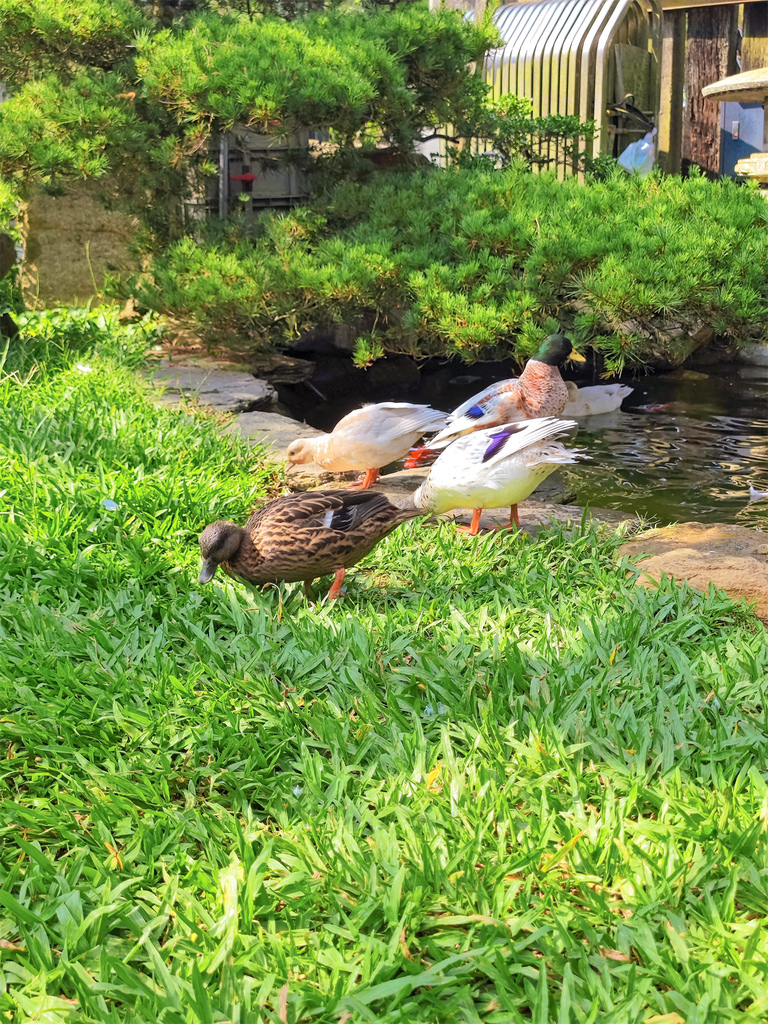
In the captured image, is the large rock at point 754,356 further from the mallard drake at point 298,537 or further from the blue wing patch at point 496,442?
the mallard drake at point 298,537

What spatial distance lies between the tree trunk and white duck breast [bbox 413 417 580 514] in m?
9.71

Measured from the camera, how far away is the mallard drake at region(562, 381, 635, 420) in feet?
20.4

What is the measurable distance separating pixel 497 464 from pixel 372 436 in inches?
38.2

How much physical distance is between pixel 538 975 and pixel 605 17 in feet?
34.3

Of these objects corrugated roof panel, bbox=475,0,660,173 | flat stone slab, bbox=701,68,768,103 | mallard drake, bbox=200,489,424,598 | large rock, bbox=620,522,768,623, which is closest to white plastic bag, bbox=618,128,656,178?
corrugated roof panel, bbox=475,0,660,173

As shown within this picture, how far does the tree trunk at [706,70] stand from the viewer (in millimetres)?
11570

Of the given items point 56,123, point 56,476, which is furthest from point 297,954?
point 56,123

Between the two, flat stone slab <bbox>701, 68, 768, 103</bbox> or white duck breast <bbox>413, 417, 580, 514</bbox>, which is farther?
flat stone slab <bbox>701, 68, 768, 103</bbox>

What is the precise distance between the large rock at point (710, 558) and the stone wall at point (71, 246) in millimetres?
5130

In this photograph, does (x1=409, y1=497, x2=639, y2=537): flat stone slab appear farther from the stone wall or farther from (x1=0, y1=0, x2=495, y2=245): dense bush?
the stone wall

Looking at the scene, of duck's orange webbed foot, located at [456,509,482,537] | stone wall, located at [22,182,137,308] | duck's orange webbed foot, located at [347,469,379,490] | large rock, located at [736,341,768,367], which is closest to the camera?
duck's orange webbed foot, located at [456,509,482,537]

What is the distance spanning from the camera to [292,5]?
8.73 meters

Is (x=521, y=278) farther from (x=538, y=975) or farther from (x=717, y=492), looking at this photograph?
(x=538, y=975)

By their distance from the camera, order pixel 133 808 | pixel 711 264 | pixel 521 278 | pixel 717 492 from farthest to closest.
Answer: pixel 521 278 → pixel 711 264 → pixel 717 492 → pixel 133 808
